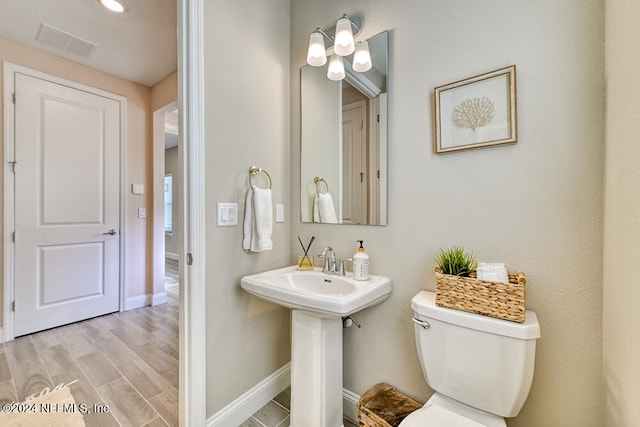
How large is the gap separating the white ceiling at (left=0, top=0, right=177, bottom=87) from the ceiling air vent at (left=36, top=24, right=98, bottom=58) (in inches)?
1.5

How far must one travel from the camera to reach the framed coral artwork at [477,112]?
104 cm

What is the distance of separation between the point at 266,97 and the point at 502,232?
1408mm

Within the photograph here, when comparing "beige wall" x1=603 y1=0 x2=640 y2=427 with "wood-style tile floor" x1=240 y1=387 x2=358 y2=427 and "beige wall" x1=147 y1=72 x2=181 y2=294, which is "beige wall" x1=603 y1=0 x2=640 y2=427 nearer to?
"wood-style tile floor" x1=240 y1=387 x2=358 y2=427

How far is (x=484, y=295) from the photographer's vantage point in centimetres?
94

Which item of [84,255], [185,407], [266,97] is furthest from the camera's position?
[84,255]

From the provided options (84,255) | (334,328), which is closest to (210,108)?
(334,328)

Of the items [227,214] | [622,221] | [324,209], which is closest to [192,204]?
[227,214]

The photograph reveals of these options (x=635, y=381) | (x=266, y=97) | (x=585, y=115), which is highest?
(x=266, y=97)

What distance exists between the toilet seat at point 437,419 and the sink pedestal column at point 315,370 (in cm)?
42

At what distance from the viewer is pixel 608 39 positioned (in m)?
0.85

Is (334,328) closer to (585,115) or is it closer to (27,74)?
(585,115)

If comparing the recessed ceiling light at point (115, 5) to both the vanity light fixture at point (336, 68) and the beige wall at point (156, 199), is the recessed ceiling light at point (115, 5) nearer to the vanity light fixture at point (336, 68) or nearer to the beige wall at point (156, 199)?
the beige wall at point (156, 199)

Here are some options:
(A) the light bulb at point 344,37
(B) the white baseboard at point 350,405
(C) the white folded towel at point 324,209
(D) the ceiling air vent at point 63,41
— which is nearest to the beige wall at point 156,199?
(D) the ceiling air vent at point 63,41

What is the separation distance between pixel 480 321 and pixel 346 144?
1045 millimetres
